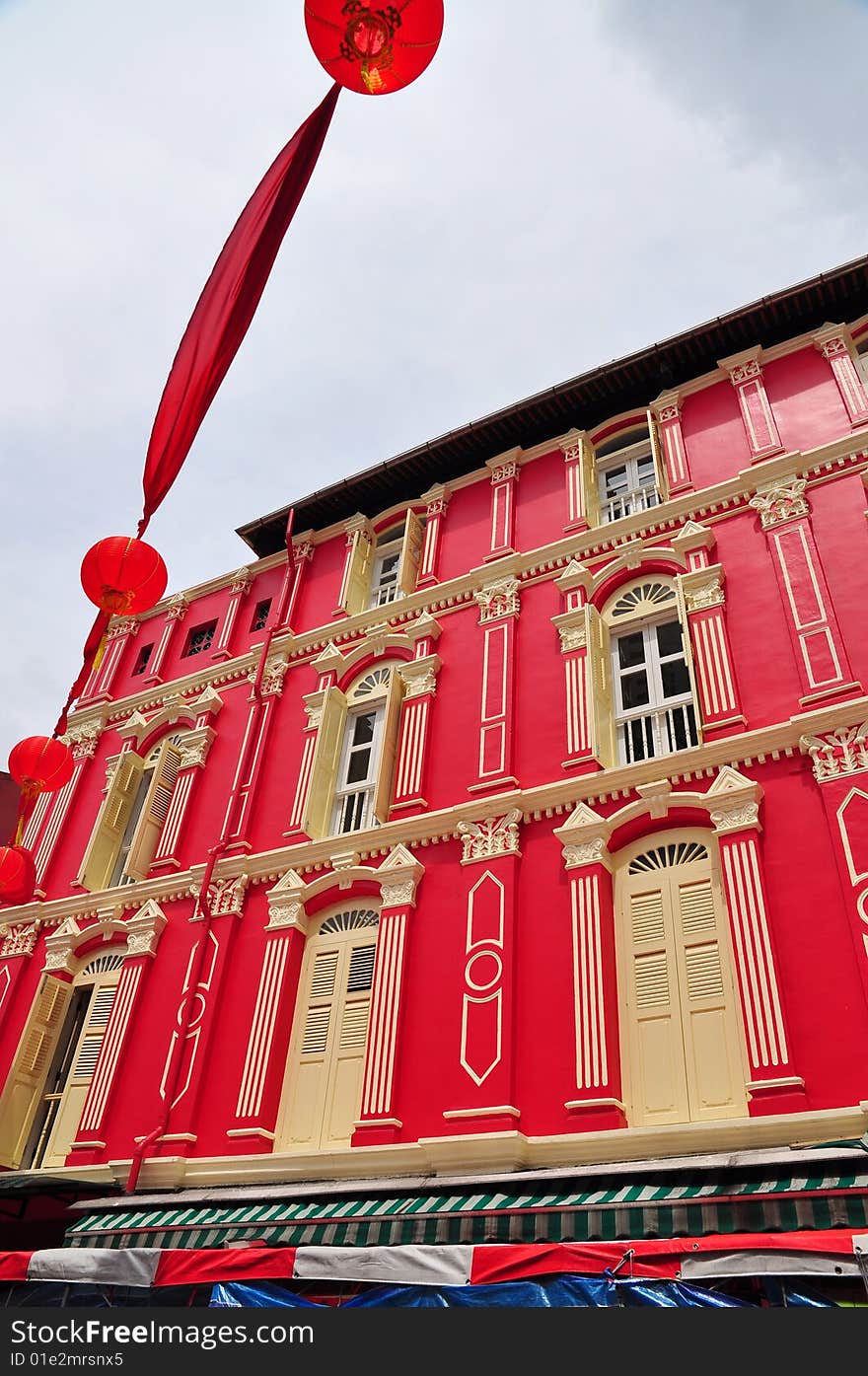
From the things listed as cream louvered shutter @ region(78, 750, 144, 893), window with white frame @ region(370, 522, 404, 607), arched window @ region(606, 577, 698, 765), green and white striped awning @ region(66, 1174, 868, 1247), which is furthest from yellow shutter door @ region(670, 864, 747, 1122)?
cream louvered shutter @ region(78, 750, 144, 893)

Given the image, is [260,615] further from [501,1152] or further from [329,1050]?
[501,1152]

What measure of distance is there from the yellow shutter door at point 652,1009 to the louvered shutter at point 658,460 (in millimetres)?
5544

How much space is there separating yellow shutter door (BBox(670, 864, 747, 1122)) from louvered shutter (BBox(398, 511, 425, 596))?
672cm

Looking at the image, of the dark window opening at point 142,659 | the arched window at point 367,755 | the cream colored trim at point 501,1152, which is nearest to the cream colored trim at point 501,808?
the arched window at point 367,755

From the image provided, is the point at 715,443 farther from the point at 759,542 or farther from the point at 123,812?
the point at 123,812

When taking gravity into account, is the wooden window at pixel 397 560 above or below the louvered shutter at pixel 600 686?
above

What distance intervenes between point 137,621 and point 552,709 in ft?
32.2

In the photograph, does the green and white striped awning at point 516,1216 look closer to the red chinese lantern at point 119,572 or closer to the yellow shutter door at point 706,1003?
the yellow shutter door at point 706,1003

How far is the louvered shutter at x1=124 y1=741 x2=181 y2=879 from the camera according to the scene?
13195 millimetres

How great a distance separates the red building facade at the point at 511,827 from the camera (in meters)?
8.40

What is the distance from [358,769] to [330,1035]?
145 inches

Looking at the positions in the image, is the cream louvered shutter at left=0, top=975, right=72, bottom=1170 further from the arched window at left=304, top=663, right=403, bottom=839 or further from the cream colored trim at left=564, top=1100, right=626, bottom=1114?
the cream colored trim at left=564, top=1100, right=626, bottom=1114

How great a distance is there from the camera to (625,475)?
1380 cm

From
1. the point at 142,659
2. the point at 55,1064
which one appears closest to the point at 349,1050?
the point at 55,1064
